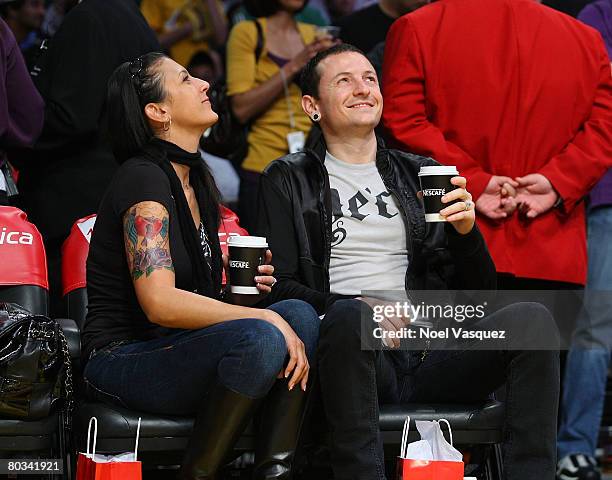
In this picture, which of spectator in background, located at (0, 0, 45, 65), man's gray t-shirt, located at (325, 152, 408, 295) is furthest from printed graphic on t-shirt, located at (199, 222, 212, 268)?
spectator in background, located at (0, 0, 45, 65)

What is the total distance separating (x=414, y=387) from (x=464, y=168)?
3.48ft

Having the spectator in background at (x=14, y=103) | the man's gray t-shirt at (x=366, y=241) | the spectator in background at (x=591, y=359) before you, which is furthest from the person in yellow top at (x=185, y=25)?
the man's gray t-shirt at (x=366, y=241)

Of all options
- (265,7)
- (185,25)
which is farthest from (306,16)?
(265,7)

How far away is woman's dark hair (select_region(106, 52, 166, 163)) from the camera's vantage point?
3852 millimetres

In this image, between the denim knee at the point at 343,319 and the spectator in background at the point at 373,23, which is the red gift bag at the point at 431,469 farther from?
the spectator in background at the point at 373,23

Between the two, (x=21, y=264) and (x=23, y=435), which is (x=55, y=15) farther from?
(x=23, y=435)

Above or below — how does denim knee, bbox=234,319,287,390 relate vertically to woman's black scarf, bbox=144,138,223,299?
below

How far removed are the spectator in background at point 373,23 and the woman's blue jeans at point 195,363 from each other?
83.3 inches

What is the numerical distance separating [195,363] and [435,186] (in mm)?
869

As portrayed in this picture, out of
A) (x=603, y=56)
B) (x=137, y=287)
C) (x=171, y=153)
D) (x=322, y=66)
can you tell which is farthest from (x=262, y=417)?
(x=603, y=56)

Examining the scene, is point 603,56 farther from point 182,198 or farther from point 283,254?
point 182,198

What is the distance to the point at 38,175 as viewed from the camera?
15.3ft

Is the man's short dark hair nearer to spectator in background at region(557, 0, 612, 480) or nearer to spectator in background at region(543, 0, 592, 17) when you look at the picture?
spectator in background at region(557, 0, 612, 480)

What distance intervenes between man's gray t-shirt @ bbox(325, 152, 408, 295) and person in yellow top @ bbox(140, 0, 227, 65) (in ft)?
9.01
